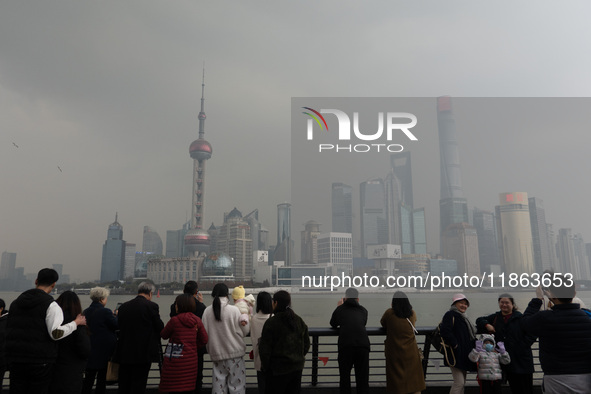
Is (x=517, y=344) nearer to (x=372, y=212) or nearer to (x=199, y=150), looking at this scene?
(x=372, y=212)

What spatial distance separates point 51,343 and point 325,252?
13.3 ft

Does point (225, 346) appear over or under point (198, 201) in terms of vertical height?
under

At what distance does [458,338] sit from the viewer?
3102mm

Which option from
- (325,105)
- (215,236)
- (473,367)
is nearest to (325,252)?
(325,105)

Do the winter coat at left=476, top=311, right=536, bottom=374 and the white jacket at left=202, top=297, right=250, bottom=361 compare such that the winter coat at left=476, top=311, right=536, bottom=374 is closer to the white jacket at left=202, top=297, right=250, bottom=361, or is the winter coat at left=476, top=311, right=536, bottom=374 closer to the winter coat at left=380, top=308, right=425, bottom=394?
the winter coat at left=380, top=308, right=425, bottom=394

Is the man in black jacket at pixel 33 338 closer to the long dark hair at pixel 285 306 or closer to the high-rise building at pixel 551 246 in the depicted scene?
the long dark hair at pixel 285 306

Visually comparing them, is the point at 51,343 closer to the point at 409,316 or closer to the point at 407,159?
the point at 409,316

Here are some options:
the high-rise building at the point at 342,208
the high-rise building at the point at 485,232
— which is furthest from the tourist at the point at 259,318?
the high-rise building at the point at 485,232

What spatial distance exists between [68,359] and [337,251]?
3760 millimetres

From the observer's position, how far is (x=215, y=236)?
379ft

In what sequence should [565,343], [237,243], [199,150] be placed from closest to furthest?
[565,343], [199,150], [237,243]

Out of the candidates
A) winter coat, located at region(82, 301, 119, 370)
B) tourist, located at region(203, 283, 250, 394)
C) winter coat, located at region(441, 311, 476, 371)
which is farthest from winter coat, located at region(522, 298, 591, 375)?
winter coat, located at region(82, 301, 119, 370)

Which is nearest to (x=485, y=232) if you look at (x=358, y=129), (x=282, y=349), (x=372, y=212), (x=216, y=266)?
(x=372, y=212)

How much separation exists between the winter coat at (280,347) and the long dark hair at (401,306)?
87cm
